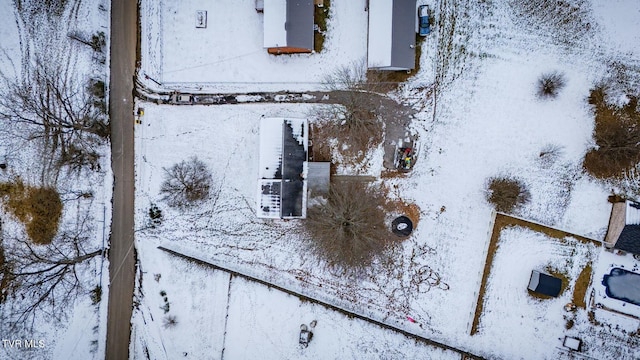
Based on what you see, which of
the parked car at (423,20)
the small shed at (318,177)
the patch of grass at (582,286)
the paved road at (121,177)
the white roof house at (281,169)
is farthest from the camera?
the patch of grass at (582,286)

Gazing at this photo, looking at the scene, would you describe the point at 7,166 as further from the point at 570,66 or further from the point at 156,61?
the point at 570,66

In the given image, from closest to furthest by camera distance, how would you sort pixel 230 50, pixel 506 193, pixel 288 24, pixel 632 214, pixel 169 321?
pixel 288 24
pixel 632 214
pixel 506 193
pixel 230 50
pixel 169 321

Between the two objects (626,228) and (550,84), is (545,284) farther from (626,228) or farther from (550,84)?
(550,84)

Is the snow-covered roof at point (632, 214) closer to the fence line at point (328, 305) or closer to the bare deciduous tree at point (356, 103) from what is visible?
the fence line at point (328, 305)

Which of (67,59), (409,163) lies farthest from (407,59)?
(67,59)

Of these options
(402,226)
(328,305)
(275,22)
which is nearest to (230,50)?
(275,22)

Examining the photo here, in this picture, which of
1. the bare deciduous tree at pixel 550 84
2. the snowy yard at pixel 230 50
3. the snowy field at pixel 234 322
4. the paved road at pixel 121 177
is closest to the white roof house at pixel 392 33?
the snowy yard at pixel 230 50

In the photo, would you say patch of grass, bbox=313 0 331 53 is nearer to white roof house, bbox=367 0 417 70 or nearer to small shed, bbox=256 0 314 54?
small shed, bbox=256 0 314 54
